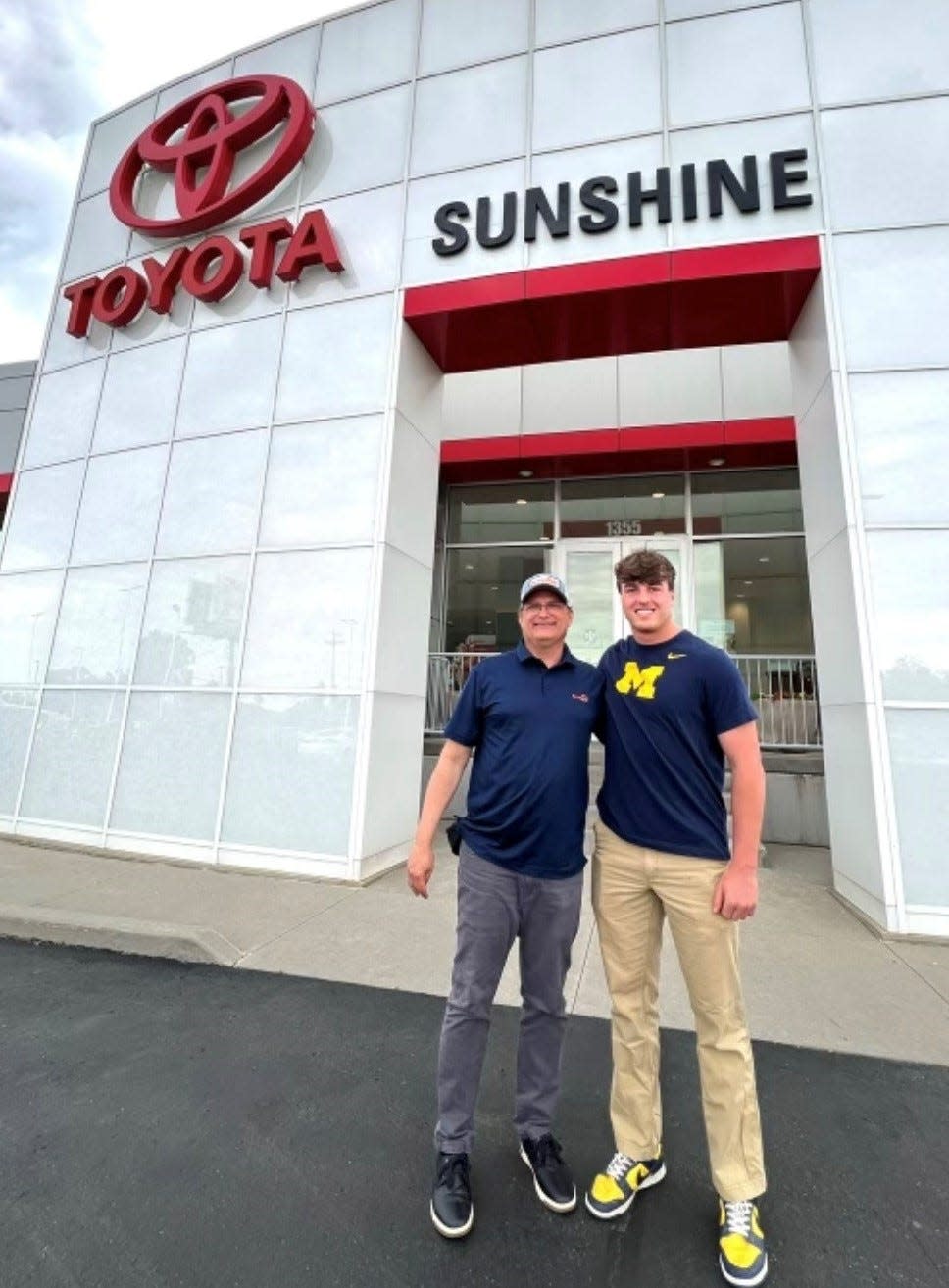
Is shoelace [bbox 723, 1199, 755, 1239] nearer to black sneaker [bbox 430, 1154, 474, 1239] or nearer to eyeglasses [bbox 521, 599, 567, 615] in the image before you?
black sneaker [bbox 430, 1154, 474, 1239]

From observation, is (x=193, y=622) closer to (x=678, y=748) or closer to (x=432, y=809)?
(x=432, y=809)

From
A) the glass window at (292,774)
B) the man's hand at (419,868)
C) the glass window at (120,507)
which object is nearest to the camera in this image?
the man's hand at (419,868)

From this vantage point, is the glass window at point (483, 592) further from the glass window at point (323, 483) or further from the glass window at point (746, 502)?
the glass window at point (323, 483)

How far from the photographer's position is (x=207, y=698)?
20.8ft

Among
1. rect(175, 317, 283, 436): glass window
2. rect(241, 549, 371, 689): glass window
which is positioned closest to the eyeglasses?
rect(241, 549, 371, 689): glass window

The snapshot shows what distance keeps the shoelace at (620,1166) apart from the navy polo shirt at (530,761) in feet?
3.04

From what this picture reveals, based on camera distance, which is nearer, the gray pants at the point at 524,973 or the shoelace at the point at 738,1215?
the shoelace at the point at 738,1215

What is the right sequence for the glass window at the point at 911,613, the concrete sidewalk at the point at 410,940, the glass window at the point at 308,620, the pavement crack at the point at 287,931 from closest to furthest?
the concrete sidewalk at the point at 410,940 < the pavement crack at the point at 287,931 < the glass window at the point at 911,613 < the glass window at the point at 308,620

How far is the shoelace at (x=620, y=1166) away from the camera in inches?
78.3

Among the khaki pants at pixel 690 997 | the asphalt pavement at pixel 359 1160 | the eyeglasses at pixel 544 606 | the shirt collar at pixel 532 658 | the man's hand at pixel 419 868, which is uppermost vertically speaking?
the eyeglasses at pixel 544 606

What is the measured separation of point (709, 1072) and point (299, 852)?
4584 mm

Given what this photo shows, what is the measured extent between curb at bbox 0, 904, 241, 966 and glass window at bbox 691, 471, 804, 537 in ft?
29.8

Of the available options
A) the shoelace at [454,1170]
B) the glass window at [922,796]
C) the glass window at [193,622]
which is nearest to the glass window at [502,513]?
the glass window at [193,622]

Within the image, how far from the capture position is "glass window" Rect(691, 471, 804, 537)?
9.91 metres
